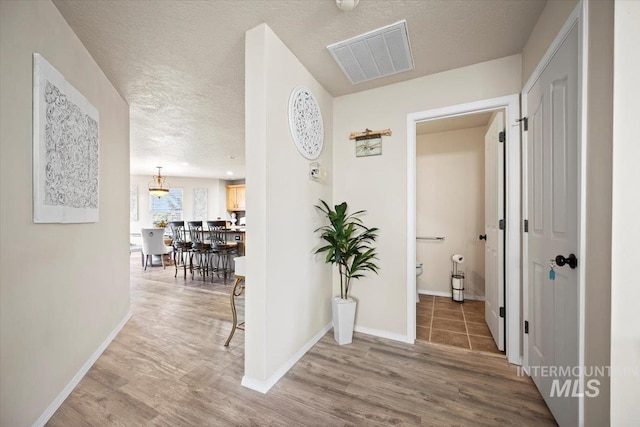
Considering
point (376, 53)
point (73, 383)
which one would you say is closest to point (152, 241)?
point (73, 383)

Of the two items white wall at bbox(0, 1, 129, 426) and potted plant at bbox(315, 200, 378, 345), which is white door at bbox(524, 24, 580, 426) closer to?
potted plant at bbox(315, 200, 378, 345)

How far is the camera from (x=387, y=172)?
8.02ft

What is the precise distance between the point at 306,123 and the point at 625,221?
1945 mm

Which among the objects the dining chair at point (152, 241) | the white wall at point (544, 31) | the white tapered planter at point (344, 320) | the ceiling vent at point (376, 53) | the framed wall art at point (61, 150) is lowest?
the white tapered planter at point (344, 320)

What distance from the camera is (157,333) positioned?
2.54 metres

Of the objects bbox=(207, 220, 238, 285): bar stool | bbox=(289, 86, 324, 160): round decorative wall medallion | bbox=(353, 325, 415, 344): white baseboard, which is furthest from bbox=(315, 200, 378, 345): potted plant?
bbox=(207, 220, 238, 285): bar stool

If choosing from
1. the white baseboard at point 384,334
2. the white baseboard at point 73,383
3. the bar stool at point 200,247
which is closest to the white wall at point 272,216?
the white baseboard at point 384,334

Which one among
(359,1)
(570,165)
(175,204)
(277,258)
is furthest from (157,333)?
(175,204)

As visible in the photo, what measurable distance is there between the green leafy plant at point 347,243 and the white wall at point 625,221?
5.15ft

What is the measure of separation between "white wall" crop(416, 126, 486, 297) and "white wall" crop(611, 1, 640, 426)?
2858 mm

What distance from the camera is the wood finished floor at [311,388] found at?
1.45 m

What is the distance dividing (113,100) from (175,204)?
21.2 feet

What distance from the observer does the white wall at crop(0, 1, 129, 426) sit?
1206 mm

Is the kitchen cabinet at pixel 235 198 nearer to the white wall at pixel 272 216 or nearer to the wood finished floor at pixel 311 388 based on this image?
the wood finished floor at pixel 311 388
